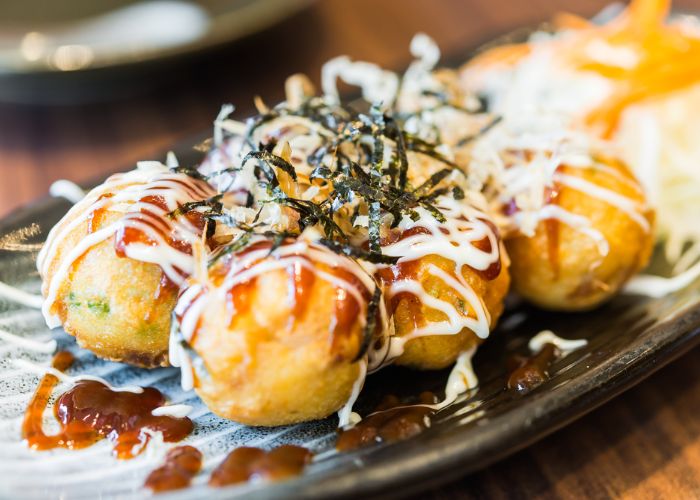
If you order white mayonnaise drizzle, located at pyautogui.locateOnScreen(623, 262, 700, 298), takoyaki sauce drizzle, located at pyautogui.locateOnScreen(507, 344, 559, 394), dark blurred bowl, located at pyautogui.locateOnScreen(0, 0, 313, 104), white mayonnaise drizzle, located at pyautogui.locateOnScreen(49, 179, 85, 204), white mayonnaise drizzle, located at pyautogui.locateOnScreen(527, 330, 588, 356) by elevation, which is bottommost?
white mayonnaise drizzle, located at pyautogui.locateOnScreen(623, 262, 700, 298)

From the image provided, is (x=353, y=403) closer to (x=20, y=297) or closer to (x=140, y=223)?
(x=140, y=223)

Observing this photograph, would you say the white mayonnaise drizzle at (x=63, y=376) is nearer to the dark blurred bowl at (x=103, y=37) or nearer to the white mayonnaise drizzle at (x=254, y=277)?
the white mayonnaise drizzle at (x=254, y=277)

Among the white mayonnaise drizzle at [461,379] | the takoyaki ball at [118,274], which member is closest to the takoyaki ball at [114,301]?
the takoyaki ball at [118,274]

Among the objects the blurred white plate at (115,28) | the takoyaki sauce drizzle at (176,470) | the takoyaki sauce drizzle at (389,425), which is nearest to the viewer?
the takoyaki sauce drizzle at (176,470)

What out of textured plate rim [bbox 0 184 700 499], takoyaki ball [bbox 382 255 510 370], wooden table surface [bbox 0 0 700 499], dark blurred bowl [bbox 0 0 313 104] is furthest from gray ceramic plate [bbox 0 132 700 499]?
dark blurred bowl [bbox 0 0 313 104]

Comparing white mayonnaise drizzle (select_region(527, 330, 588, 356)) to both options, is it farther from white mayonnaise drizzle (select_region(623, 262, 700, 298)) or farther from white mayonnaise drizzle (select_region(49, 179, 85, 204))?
white mayonnaise drizzle (select_region(49, 179, 85, 204))

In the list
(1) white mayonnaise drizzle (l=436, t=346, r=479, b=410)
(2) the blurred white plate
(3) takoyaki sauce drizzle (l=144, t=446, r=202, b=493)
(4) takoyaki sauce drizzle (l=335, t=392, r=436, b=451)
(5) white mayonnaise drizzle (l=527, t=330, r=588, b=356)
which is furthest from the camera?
(2) the blurred white plate
